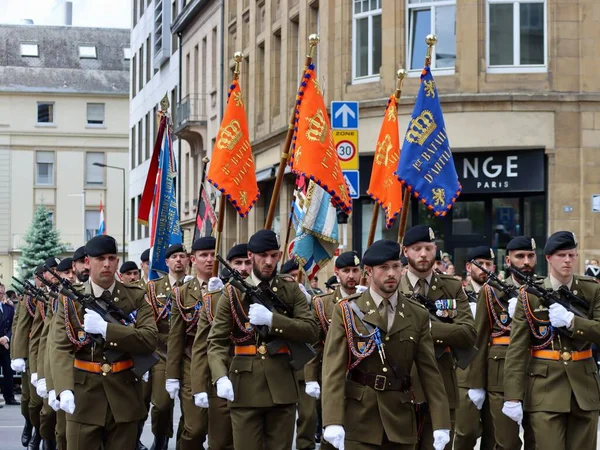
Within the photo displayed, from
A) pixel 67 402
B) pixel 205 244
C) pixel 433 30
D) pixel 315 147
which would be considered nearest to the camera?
pixel 67 402

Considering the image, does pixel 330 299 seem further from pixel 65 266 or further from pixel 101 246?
pixel 65 266

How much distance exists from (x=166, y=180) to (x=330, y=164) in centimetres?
362

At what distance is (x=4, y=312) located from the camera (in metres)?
23.9

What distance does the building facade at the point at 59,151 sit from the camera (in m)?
78.8

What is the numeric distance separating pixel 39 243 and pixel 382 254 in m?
65.1

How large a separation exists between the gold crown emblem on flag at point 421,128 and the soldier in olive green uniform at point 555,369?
4496 millimetres

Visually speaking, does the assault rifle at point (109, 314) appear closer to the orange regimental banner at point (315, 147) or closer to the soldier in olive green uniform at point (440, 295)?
the soldier in olive green uniform at point (440, 295)

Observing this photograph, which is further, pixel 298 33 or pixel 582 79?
pixel 298 33

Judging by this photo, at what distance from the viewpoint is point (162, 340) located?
1347 cm

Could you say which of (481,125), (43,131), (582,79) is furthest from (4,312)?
(43,131)

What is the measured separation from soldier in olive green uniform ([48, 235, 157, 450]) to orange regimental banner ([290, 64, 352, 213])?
15.5 ft

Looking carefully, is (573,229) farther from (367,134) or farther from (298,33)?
(298,33)

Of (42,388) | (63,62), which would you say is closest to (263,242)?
(42,388)

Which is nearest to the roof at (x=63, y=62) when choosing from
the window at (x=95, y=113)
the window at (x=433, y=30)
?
the window at (x=95, y=113)
